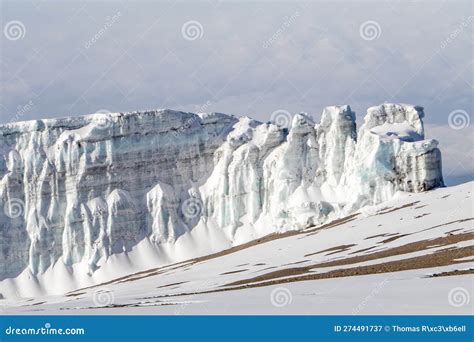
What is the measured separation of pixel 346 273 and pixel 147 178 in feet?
339

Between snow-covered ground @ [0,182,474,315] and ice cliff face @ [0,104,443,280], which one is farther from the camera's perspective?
ice cliff face @ [0,104,443,280]

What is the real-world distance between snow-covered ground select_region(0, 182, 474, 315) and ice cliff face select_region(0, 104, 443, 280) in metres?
15.4

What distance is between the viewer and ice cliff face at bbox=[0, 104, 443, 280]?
5994 inches

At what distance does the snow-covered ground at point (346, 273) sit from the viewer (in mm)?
38250

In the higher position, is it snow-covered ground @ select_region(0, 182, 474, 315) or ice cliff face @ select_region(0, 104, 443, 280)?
ice cliff face @ select_region(0, 104, 443, 280)

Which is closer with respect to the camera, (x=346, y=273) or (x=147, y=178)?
(x=346, y=273)

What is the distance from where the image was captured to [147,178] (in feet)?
526

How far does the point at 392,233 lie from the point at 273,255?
16.7 metres

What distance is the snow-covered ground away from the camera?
125 feet

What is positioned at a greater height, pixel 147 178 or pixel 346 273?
pixel 147 178
